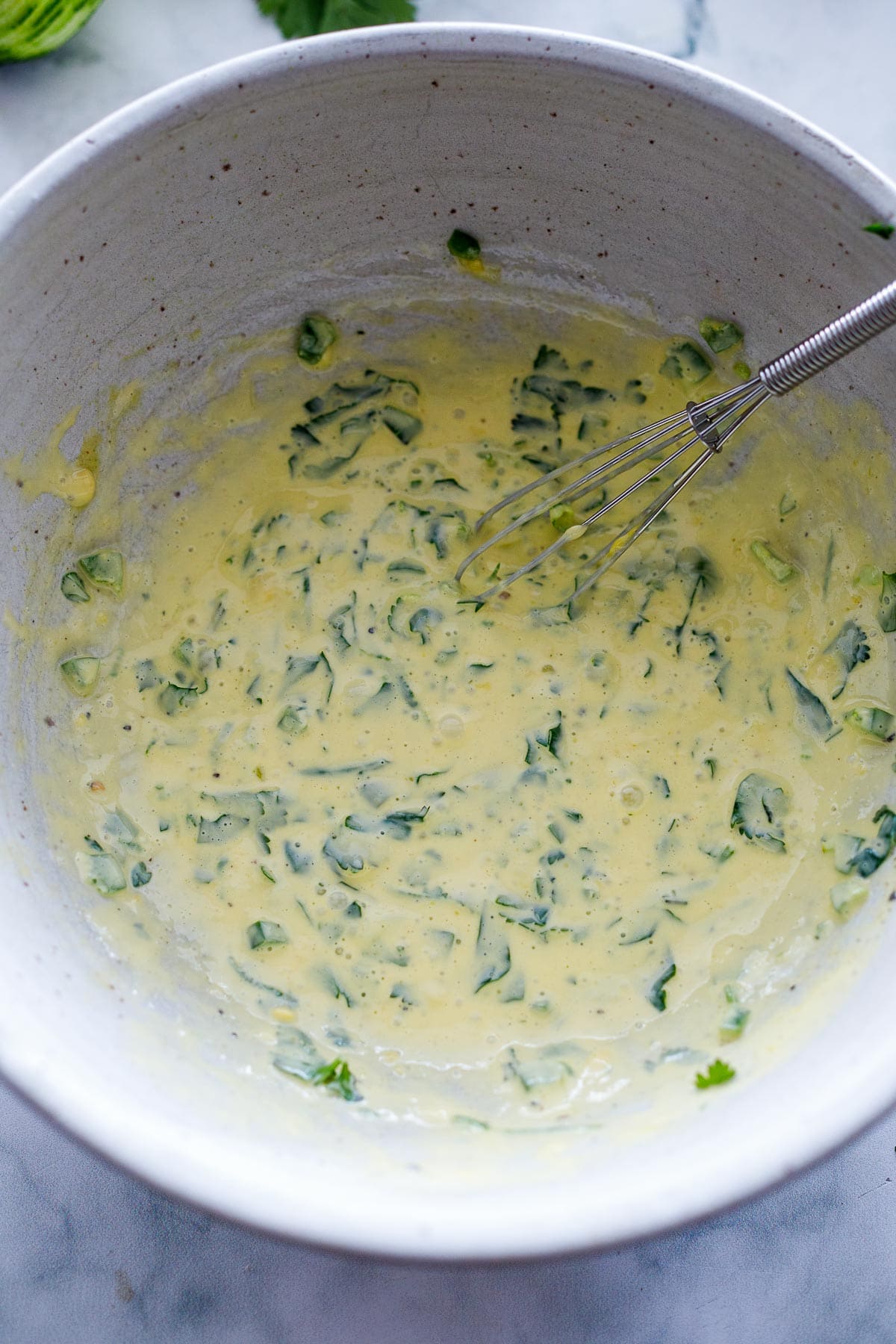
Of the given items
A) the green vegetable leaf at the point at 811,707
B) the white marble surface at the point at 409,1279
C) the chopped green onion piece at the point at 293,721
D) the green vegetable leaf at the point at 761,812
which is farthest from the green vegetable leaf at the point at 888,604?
the chopped green onion piece at the point at 293,721

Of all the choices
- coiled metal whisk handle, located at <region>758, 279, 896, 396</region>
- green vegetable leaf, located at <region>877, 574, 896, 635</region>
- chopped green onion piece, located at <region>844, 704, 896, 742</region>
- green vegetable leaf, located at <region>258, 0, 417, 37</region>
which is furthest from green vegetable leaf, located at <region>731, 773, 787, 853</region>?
green vegetable leaf, located at <region>258, 0, 417, 37</region>

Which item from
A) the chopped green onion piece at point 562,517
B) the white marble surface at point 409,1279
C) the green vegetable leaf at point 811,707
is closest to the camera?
the white marble surface at point 409,1279

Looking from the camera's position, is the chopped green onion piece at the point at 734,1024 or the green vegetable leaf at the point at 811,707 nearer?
the chopped green onion piece at the point at 734,1024

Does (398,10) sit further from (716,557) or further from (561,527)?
(716,557)

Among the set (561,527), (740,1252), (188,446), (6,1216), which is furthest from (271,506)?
(740,1252)

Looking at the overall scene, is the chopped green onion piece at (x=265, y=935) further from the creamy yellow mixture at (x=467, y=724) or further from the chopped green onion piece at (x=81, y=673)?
the chopped green onion piece at (x=81, y=673)

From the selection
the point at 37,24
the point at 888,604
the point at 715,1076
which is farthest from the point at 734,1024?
the point at 37,24
